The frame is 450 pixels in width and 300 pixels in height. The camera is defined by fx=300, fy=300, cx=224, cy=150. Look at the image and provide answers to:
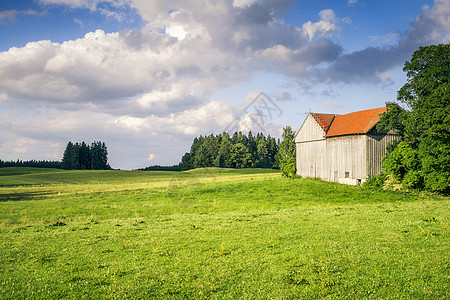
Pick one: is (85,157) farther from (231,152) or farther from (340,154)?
(340,154)

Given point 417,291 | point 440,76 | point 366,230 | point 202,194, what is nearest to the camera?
point 417,291

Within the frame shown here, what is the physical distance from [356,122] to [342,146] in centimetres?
473

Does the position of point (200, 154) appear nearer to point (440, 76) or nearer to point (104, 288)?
point (440, 76)

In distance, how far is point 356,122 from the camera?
50.5m

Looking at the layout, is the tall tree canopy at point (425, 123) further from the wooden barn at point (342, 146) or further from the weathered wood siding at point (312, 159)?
the weathered wood siding at point (312, 159)

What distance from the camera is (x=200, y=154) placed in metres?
137

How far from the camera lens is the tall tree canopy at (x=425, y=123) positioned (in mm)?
34250

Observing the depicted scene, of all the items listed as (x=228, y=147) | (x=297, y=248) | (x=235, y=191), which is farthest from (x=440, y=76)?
(x=228, y=147)

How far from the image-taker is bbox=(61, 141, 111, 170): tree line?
144625mm

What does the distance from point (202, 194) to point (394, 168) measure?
2639 centimetres

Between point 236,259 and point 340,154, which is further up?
point 340,154

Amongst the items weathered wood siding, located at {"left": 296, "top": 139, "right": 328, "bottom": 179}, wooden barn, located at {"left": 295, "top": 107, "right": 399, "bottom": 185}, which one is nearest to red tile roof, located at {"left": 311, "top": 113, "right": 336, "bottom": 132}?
wooden barn, located at {"left": 295, "top": 107, "right": 399, "bottom": 185}

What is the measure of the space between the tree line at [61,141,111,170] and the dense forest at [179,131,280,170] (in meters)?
42.9

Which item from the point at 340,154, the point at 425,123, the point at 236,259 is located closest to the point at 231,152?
the point at 340,154
